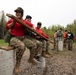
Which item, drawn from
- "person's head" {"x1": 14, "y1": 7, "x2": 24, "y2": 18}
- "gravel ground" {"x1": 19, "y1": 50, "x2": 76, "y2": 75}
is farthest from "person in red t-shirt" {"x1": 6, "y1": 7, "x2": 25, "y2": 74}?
"gravel ground" {"x1": 19, "y1": 50, "x2": 76, "y2": 75}

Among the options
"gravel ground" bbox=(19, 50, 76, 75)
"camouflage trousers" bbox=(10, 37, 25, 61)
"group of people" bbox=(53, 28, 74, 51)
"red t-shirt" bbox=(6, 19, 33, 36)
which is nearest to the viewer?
"camouflage trousers" bbox=(10, 37, 25, 61)

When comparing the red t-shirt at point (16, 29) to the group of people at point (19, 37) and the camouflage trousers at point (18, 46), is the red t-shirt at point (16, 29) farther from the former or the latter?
the camouflage trousers at point (18, 46)

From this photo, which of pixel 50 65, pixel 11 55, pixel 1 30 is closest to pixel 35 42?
pixel 11 55

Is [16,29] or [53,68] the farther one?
[53,68]

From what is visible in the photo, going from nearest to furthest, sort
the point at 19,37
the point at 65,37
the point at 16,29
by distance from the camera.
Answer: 1. the point at 16,29
2. the point at 19,37
3. the point at 65,37

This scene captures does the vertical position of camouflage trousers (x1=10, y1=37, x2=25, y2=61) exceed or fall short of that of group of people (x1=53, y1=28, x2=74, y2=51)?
it falls short

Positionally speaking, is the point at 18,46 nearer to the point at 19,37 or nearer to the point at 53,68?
the point at 19,37

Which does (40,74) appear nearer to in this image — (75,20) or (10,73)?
(10,73)

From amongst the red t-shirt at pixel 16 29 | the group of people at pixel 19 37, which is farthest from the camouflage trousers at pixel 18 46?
the red t-shirt at pixel 16 29

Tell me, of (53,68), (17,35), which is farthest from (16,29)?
(53,68)

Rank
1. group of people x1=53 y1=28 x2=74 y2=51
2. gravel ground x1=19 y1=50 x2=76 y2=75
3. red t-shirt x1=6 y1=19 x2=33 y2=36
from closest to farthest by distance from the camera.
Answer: red t-shirt x1=6 y1=19 x2=33 y2=36 → gravel ground x1=19 y1=50 x2=76 y2=75 → group of people x1=53 y1=28 x2=74 y2=51

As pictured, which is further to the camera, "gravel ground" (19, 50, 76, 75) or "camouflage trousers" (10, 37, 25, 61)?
"gravel ground" (19, 50, 76, 75)

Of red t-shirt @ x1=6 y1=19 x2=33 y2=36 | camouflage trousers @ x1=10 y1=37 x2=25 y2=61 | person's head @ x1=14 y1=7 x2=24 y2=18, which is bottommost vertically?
camouflage trousers @ x1=10 y1=37 x2=25 y2=61

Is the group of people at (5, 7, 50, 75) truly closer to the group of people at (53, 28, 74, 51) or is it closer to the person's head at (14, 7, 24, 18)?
the person's head at (14, 7, 24, 18)
